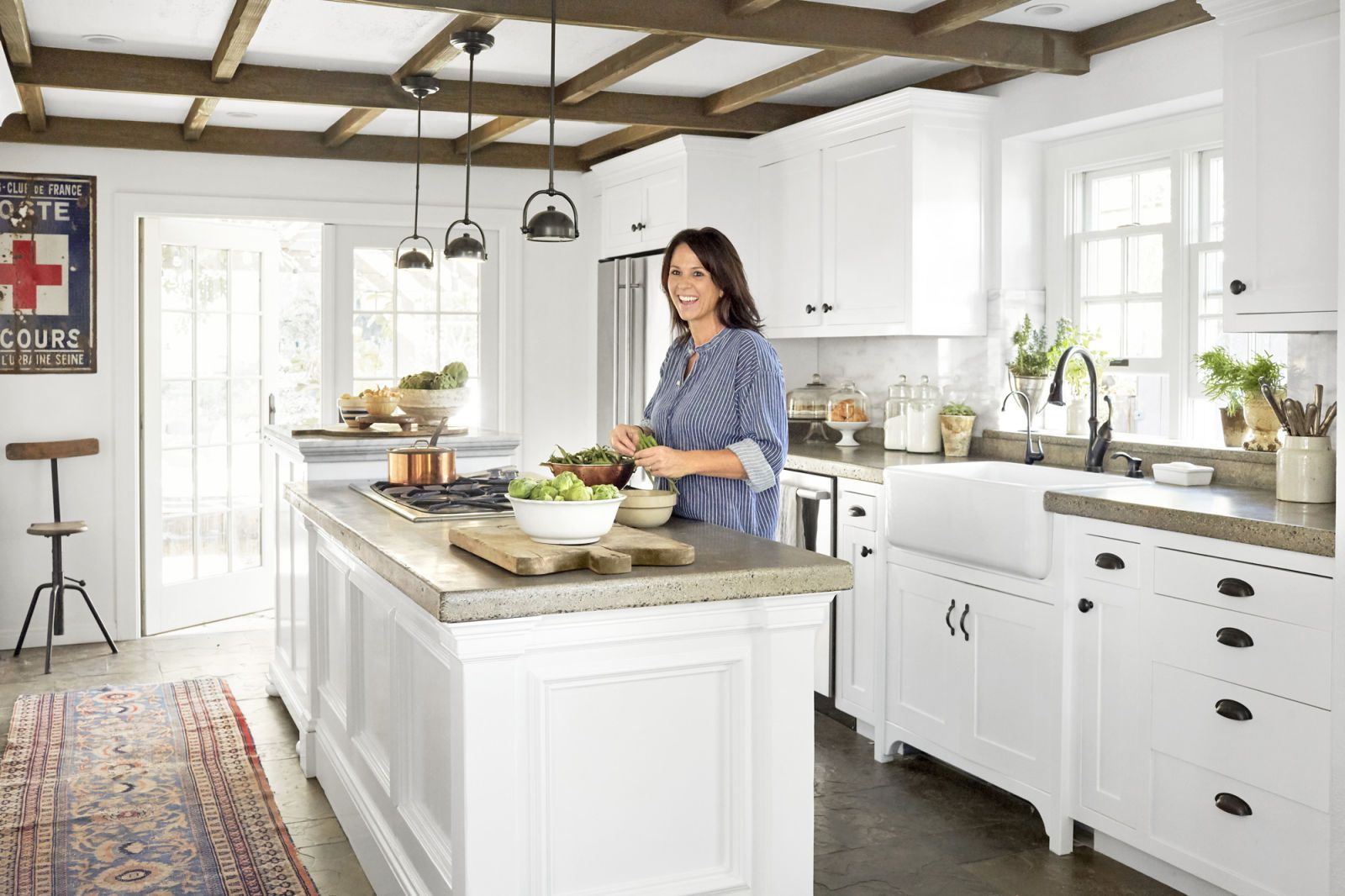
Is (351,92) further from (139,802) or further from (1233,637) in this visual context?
(1233,637)

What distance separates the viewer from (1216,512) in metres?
2.93

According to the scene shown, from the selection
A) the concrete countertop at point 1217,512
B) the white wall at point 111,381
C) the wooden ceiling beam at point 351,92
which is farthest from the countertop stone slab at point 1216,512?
the white wall at point 111,381

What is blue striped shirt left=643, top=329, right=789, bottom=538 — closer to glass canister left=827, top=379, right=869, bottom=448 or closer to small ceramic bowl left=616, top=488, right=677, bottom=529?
small ceramic bowl left=616, top=488, right=677, bottom=529

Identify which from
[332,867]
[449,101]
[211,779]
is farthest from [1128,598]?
[449,101]

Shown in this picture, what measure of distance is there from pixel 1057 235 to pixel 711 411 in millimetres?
2200

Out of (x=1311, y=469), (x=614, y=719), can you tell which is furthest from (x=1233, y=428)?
(x=614, y=719)

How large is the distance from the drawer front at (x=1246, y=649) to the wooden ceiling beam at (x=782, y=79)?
2024mm

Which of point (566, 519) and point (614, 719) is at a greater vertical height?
point (566, 519)

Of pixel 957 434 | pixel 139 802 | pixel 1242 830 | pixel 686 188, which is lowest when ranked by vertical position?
pixel 139 802

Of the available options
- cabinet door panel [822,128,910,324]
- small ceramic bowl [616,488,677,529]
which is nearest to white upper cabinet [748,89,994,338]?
cabinet door panel [822,128,910,324]

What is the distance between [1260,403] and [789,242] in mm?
2284

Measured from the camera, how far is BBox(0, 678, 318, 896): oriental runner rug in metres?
3.17

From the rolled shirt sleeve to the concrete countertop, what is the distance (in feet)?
3.01

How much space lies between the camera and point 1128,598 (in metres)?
3.12
